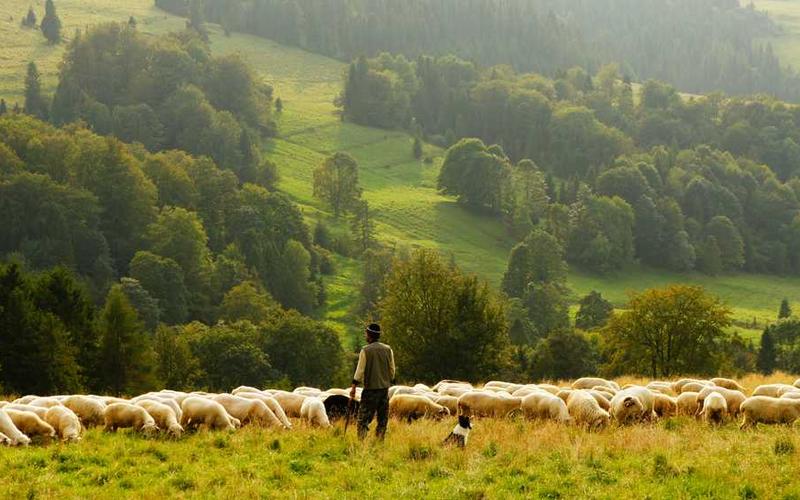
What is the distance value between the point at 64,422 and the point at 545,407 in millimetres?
11549

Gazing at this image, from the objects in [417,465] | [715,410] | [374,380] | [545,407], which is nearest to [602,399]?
[545,407]

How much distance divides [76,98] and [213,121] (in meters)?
27.7

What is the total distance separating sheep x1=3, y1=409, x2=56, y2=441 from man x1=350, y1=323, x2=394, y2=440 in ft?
22.1

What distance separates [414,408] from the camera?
86.2 ft

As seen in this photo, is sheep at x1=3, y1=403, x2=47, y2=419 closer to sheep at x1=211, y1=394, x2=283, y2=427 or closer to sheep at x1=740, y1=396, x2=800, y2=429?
sheep at x1=211, y1=394, x2=283, y2=427

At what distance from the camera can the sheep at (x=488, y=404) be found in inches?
1024

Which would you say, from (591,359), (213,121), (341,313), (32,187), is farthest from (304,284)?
(213,121)

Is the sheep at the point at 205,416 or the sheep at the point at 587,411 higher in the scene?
the sheep at the point at 587,411

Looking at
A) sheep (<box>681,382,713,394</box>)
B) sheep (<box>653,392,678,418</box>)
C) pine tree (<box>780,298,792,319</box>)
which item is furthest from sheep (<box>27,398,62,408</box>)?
pine tree (<box>780,298,792,319</box>)

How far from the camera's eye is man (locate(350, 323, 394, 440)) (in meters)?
Result: 21.6

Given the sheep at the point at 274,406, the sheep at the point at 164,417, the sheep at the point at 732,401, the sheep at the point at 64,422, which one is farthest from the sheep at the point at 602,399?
the sheep at the point at 64,422

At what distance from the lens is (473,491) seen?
16891 millimetres

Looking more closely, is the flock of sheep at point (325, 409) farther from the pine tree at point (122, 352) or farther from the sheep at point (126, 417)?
the pine tree at point (122, 352)

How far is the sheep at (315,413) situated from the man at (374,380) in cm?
314
